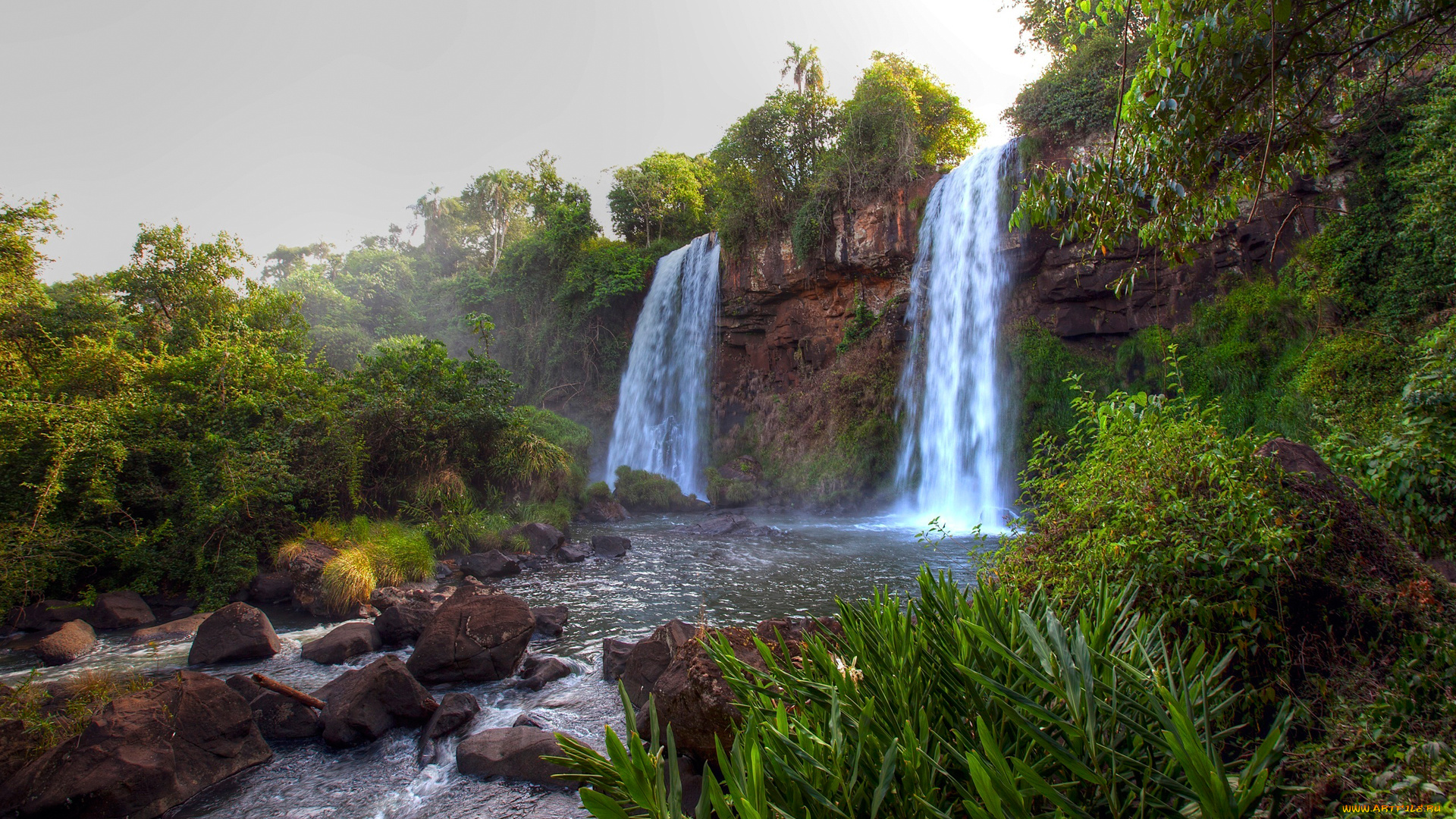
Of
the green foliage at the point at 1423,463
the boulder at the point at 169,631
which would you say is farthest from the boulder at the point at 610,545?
the green foliage at the point at 1423,463

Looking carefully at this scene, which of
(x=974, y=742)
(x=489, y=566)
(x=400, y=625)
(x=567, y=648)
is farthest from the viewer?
(x=489, y=566)

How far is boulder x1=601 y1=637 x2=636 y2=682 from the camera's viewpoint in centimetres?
607

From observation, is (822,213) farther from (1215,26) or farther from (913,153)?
(1215,26)

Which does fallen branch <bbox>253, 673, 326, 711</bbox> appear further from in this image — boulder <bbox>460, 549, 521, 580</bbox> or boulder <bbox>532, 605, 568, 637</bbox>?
boulder <bbox>460, 549, 521, 580</bbox>

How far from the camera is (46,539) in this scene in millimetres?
7750

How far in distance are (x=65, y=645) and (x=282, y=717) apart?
3847mm

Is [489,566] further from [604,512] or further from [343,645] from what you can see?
[604,512]

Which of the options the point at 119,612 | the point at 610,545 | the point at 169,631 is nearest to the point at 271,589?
the point at 169,631

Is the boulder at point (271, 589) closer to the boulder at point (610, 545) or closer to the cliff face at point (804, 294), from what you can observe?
the boulder at point (610, 545)

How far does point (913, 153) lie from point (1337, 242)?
10441 mm

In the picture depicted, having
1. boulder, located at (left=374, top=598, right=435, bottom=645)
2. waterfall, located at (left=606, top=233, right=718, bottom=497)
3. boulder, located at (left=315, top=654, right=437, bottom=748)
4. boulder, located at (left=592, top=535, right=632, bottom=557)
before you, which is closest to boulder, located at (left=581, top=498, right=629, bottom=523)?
boulder, located at (left=592, top=535, right=632, bottom=557)

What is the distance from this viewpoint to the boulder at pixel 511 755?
4.42 m

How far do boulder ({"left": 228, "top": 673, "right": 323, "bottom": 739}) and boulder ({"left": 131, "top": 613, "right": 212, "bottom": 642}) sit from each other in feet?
9.68

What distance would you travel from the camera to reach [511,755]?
4566 millimetres
